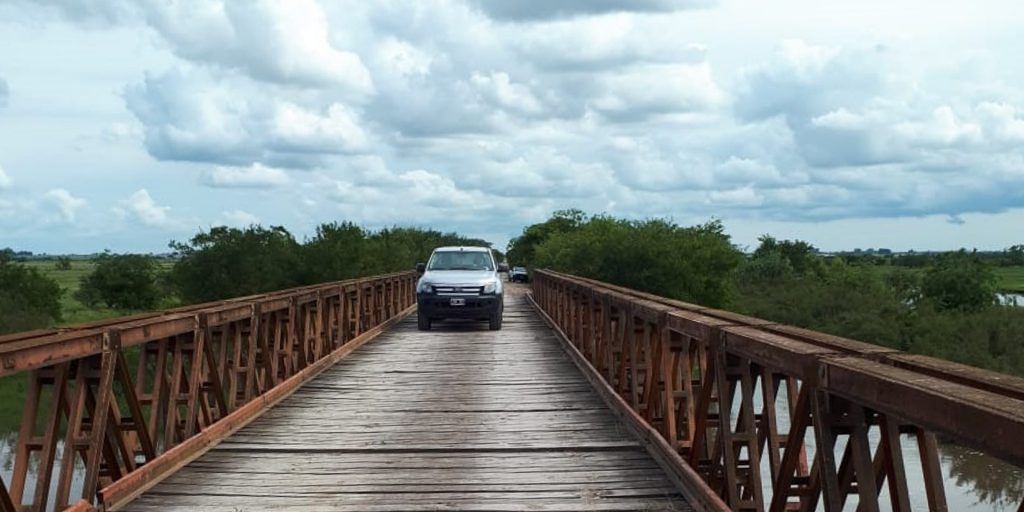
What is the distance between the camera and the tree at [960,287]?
65688mm

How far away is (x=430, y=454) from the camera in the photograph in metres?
7.89

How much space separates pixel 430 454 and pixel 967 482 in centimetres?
2224

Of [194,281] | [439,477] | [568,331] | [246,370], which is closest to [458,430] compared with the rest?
[439,477]

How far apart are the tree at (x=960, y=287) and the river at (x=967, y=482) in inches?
1475

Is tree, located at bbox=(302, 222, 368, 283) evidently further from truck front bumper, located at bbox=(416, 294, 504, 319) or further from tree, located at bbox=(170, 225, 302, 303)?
truck front bumper, located at bbox=(416, 294, 504, 319)

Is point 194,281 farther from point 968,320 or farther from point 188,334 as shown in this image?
point 188,334

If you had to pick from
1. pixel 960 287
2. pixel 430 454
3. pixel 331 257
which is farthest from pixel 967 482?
pixel 960 287

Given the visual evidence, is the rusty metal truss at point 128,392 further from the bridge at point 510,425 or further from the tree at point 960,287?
the tree at point 960,287

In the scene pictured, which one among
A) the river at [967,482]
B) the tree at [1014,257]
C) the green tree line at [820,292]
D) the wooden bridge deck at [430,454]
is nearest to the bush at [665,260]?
the green tree line at [820,292]

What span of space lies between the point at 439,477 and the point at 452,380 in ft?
18.7

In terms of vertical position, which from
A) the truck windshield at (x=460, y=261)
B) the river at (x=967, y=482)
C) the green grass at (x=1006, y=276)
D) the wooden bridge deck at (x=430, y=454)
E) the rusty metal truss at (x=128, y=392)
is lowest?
the river at (x=967, y=482)

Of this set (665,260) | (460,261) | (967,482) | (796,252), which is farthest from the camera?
(796,252)

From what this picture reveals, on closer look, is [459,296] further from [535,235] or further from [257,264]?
[535,235]

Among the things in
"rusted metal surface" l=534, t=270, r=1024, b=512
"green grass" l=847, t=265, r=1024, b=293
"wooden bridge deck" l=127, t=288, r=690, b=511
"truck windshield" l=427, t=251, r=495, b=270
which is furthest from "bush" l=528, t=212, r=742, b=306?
"rusted metal surface" l=534, t=270, r=1024, b=512
